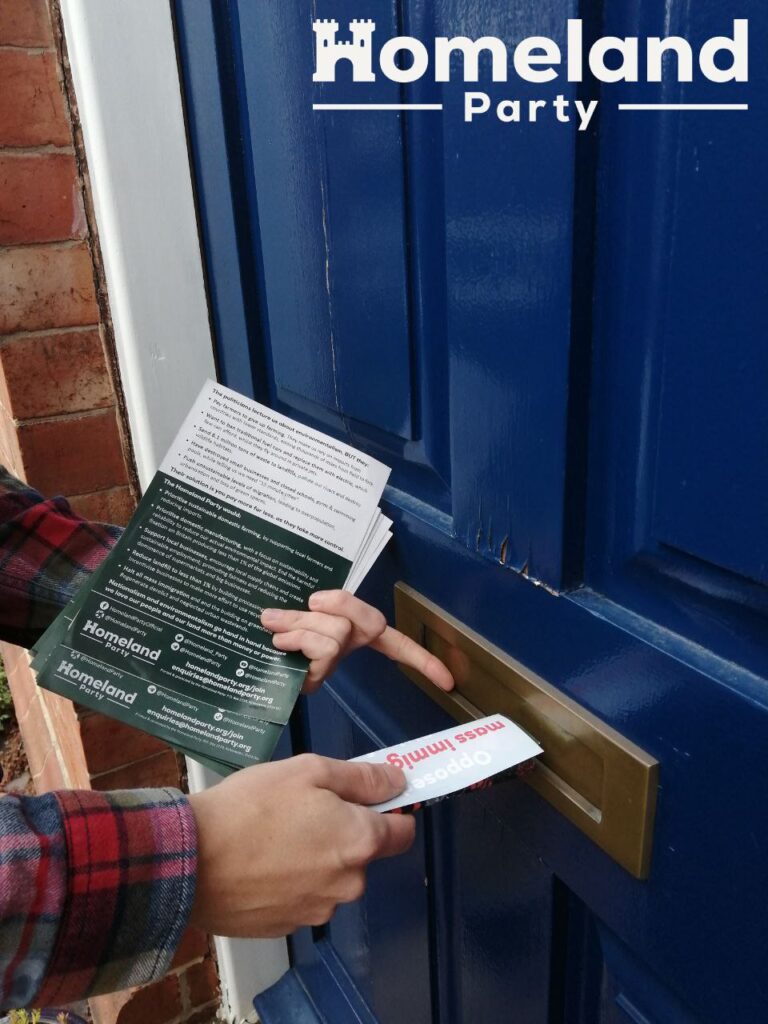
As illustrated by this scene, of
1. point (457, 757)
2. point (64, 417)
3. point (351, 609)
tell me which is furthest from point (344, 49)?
point (64, 417)

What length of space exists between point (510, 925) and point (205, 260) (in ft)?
2.69

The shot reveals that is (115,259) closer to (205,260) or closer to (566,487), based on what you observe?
(205,260)

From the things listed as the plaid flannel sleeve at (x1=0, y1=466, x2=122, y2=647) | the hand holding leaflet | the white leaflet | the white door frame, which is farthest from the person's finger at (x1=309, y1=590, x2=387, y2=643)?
the white door frame

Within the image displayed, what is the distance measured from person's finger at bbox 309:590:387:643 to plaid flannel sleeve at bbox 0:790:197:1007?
0.69ft

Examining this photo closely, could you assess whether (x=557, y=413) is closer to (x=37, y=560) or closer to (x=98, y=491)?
(x=37, y=560)

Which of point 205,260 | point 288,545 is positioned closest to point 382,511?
point 288,545

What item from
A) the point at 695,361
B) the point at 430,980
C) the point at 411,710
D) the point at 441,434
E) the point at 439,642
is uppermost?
the point at 695,361

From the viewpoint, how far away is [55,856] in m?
0.59

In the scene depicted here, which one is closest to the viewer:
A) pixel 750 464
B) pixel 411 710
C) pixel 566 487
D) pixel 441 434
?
pixel 750 464

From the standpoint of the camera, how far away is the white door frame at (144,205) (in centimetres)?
96

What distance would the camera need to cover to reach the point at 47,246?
1.11 m

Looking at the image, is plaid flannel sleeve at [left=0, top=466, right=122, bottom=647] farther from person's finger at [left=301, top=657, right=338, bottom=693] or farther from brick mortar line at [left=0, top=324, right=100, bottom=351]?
person's finger at [left=301, top=657, right=338, bottom=693]

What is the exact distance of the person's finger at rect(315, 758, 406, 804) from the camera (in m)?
0.62

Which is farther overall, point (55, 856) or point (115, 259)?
point (115, 259)
